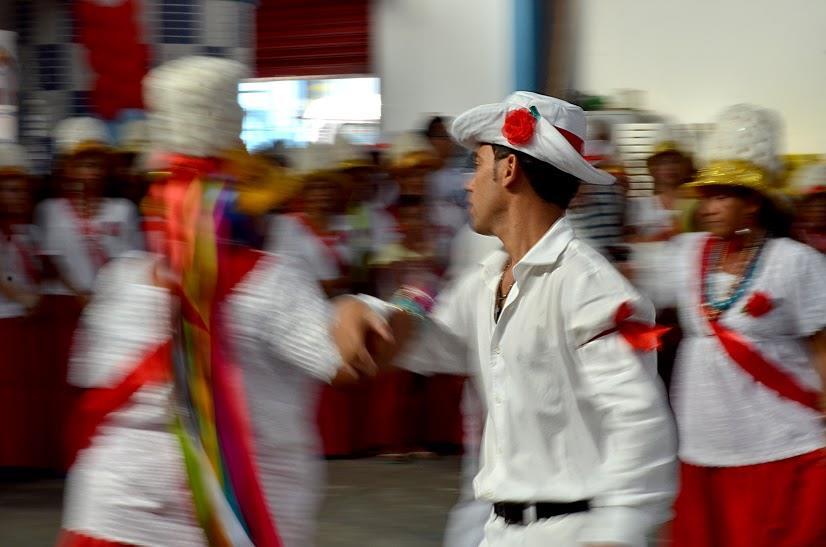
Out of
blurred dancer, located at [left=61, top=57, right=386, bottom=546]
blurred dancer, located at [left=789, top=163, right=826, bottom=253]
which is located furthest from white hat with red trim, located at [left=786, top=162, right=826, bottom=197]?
blurred dancer, located at [left=61, top=57, right=386, bottom=546]

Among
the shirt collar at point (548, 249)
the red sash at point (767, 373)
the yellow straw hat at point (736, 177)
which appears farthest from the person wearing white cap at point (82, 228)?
the shirt collar at point (548, 249)

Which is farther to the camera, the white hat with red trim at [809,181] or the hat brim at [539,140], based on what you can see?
the white hat with red trim at [809,181]

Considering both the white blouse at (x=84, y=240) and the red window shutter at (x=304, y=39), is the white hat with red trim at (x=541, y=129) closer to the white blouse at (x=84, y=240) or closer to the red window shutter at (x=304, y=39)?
the white blouse at (x=84, y=240)

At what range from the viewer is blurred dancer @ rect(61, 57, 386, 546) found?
3174mm

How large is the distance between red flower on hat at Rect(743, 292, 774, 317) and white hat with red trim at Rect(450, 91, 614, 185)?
5.78 feet

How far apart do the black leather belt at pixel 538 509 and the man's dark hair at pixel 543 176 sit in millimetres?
589

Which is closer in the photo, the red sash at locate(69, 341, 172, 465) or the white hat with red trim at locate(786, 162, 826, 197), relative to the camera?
the red sash at locate(69, 341, 172, 465)

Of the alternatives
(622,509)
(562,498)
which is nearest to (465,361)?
(562,498)

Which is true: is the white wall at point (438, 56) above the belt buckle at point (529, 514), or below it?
above

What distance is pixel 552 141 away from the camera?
8.96 ft

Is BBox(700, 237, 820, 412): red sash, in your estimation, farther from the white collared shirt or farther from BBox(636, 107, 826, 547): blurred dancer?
the white collared shirt

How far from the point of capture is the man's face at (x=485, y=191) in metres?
2.81

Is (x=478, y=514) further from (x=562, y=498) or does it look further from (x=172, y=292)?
(x=172, y=292)

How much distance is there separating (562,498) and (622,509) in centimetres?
21
